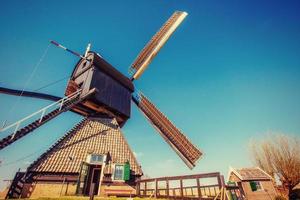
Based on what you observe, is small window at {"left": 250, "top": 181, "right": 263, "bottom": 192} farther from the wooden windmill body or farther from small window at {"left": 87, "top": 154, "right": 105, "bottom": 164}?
small window at {"left": 87, "top": 154, "right": 105, "bottom": 164}

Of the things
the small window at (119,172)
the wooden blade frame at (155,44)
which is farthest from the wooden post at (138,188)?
the wooden blade frame at (155,44)

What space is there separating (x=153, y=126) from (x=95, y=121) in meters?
4.93

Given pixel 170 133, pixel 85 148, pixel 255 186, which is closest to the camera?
pixel 85 148

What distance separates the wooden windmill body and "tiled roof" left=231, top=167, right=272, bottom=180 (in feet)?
58.6

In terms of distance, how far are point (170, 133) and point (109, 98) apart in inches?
222

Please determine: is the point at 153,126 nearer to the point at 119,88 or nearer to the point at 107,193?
the point at 119,88

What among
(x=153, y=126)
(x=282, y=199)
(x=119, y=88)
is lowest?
(x=282, y=199)

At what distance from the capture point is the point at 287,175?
73.8 ft

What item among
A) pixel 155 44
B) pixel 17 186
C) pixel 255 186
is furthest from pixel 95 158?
pixel 255 186

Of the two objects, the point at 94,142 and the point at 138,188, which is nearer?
the point at 138,188

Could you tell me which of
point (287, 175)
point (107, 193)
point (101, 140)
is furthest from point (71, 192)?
point (287, 175)

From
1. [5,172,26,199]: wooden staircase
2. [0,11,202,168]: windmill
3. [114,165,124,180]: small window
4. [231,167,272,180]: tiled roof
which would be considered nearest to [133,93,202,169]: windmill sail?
[0,11,202,168]: windmill

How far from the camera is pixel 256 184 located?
78.4 ft

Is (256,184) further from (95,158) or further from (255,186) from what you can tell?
(95,158)
